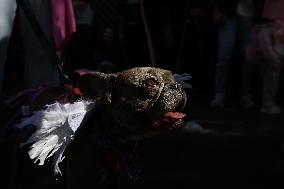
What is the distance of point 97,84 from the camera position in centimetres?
280

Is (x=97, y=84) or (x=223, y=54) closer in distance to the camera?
(x=97, y=84)

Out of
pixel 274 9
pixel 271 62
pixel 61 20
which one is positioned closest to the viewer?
pixel 61 20

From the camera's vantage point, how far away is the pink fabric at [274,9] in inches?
181

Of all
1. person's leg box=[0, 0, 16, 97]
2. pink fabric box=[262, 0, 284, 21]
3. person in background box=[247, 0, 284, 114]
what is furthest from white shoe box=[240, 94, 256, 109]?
person's leg box=[0, 0, 16, 97]

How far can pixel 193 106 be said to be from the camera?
6.51 m

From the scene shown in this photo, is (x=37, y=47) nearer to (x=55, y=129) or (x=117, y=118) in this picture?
(x=55, y=129)

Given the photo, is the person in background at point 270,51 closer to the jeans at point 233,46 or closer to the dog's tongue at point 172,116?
the jeans at point 233,46

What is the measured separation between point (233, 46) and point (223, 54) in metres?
0.12

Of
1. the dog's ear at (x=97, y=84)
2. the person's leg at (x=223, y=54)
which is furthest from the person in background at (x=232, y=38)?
the dog's ear at (x=97, y=84)

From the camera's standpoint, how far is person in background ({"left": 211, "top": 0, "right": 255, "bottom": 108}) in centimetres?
606

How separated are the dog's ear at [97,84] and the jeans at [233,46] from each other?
353cm

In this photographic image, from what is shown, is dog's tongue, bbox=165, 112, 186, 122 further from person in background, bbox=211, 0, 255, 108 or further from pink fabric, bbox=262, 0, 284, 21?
person in background, bbox=211, 0, 255, 108

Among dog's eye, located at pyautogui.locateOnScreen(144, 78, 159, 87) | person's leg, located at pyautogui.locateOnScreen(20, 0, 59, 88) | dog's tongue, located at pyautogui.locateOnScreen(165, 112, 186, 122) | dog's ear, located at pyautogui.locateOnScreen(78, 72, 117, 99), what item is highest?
dog's eye, located at pyautogui.locateOnScreen(144, 78, 159, 87)

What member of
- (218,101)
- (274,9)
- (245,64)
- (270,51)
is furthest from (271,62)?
(274,9)
